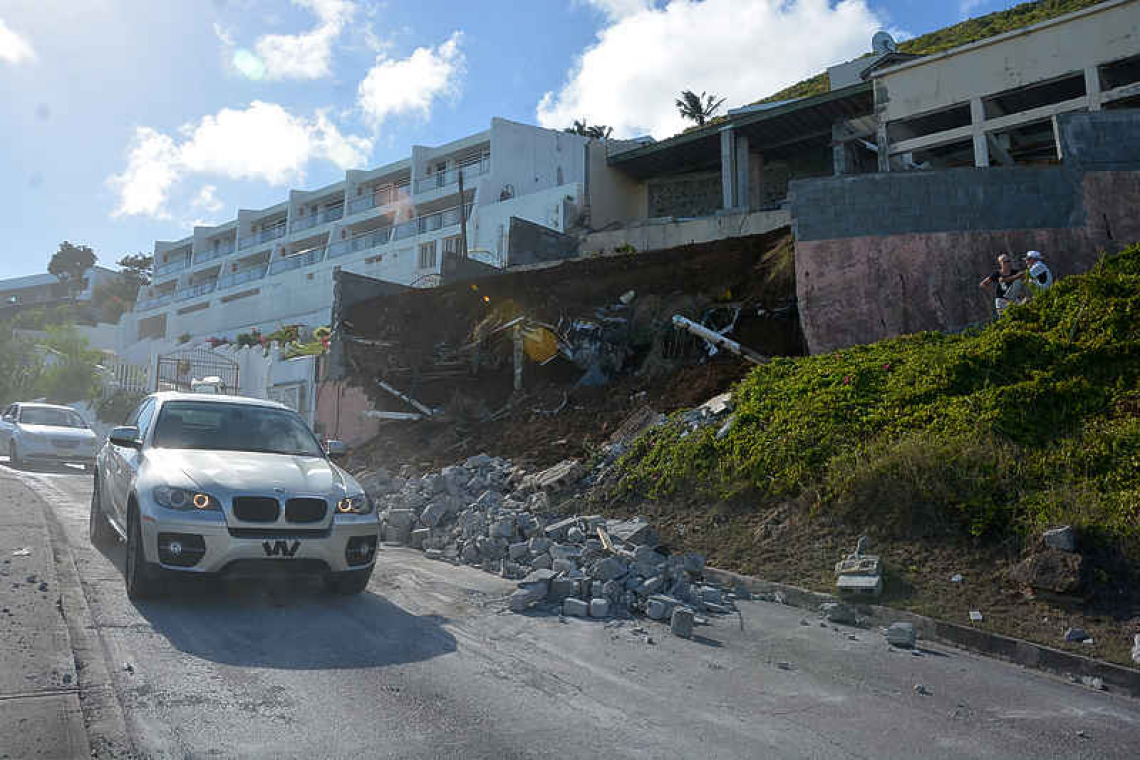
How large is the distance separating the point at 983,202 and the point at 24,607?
12.6 metres

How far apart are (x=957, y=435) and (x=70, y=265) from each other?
288ft

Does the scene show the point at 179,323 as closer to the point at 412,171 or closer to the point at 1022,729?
the point at 412,171

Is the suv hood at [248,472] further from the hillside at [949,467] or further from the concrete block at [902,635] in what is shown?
the concrete block at [902,635]

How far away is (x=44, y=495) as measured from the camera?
40.7ft

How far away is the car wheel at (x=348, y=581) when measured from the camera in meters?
6.40

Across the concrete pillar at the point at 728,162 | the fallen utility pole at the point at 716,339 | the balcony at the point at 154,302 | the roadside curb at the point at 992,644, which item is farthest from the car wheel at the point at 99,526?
the balcony at the point at 154,302

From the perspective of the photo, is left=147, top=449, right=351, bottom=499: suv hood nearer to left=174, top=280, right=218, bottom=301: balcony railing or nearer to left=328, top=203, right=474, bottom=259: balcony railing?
left=328, top=203, right=474, bottom=259: balcony railing

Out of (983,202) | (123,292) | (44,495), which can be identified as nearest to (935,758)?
(983,202)

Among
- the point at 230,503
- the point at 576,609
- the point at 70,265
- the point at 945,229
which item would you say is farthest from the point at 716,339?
the point at 70,265

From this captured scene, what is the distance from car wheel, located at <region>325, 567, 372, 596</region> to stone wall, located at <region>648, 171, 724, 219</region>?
2602cm

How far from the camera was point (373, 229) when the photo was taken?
45.9m

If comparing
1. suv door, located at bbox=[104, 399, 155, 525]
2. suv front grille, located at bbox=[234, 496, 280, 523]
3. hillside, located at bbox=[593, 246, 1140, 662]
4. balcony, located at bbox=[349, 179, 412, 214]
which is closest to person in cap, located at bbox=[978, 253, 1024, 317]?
hillside, located at bbox=[593, 246, 1140, 662]

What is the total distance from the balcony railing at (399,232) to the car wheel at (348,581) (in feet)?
97.1

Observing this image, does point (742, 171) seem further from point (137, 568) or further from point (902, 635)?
point (137, 568)
